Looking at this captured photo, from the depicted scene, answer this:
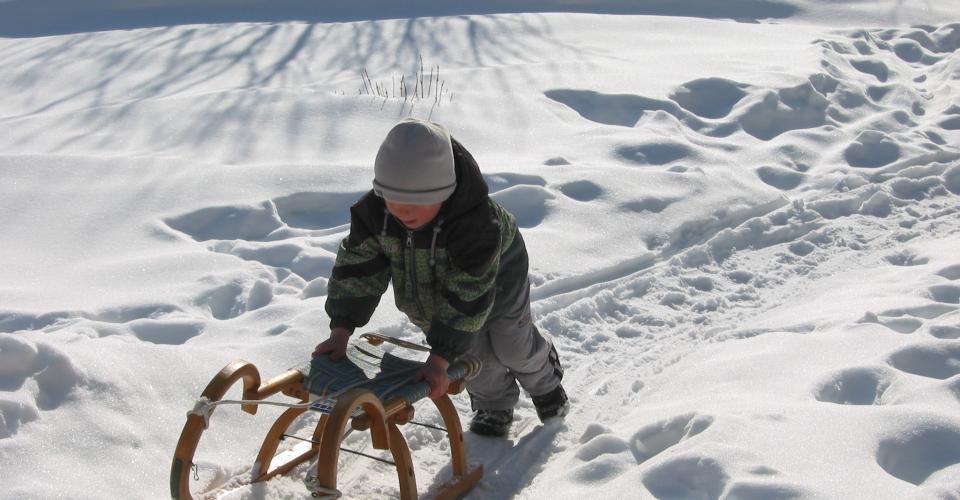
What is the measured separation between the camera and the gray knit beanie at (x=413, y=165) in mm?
2346

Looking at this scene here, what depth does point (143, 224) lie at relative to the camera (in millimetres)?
4555

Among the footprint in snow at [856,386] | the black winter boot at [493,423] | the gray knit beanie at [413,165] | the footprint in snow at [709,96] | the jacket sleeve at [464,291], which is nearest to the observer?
the gray knit beanie at [413,165]

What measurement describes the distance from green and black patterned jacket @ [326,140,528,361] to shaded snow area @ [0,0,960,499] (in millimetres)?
500

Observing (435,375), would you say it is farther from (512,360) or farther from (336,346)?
(512,360)

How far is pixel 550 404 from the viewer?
3.06m

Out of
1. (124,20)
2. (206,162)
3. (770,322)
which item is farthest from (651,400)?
(124,20)

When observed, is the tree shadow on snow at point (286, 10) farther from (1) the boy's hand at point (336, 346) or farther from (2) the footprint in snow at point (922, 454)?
(2) the footprint in snow at point (922, 454)

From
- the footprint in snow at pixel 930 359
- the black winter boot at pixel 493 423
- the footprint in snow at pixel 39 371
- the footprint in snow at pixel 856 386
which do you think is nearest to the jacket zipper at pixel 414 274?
the black winter boot at pixel 493 423

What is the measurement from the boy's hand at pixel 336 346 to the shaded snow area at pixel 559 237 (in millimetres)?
379

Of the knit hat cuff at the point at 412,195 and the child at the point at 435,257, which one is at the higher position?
the knit hat cuff at the point at 412,195

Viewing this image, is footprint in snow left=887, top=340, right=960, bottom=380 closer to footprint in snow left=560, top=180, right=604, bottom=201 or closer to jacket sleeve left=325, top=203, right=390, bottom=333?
jacket sleeve left=325, top=203, right=390, bottom=333

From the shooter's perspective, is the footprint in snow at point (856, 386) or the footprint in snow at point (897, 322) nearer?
the footprint in snow at point (856, 386)

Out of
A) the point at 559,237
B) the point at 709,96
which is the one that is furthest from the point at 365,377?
the point at 709,96

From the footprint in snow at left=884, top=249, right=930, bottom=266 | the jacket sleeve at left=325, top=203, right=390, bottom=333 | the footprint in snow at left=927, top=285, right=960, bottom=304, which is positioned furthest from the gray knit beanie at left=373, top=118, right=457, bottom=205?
the footprint in snow at left=884, top=249, right=930, bottom=266
